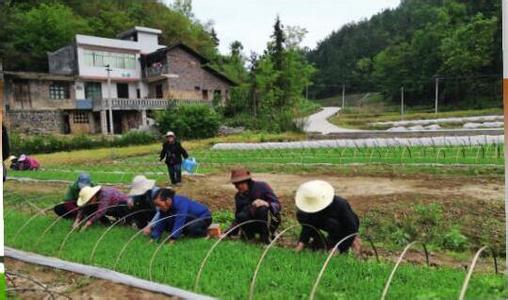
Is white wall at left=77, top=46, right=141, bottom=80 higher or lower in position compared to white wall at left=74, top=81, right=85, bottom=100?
higher

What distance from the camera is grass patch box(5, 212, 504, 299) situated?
3.73 m

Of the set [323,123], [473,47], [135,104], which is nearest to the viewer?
[473,47]

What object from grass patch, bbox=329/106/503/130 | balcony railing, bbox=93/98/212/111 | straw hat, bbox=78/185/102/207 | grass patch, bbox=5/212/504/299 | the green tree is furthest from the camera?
balcony railing, bbox=93/98/212/111

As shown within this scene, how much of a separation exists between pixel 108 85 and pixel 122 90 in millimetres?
2047

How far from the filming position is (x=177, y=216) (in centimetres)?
558

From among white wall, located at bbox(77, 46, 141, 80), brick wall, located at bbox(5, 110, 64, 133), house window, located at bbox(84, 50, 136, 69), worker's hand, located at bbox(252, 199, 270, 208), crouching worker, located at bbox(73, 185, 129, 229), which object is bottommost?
crouching worker, located at bbox(73, 185, 129, 229)

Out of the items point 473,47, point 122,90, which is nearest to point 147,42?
point 122,90

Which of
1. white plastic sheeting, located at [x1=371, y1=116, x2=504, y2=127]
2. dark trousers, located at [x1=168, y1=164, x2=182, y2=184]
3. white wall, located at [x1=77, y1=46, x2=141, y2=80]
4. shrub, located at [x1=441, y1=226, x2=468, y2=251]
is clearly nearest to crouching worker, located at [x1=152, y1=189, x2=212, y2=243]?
shrub, located at [x1=441, y1=226, x2=468, y2=251]

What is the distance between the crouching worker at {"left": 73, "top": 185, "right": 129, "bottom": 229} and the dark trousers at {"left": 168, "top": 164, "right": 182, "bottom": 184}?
4.12 meters

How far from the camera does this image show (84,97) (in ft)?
105

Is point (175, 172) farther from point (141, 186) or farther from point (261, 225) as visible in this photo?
point (261, 225)

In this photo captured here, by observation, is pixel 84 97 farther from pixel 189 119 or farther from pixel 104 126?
pixel 189 119

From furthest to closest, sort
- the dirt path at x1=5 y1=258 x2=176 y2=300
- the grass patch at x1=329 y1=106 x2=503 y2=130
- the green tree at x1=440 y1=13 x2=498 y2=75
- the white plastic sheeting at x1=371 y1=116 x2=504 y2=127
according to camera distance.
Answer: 1. the grass patch at x1=329 y1=106 x2=503 y2=130
2. the white plastic sheeting at x1=371 y1=116 x2=504 y2=127
3. the green tree at x1=440 y1=13 x2=498 y2=75
4. the dirt path at x1=5 y1=258 x2=176 y2=300

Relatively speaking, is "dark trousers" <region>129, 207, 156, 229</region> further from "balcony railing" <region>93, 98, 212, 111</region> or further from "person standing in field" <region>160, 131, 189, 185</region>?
"balcony railing" <region>93, 98, 212, 111</region>
